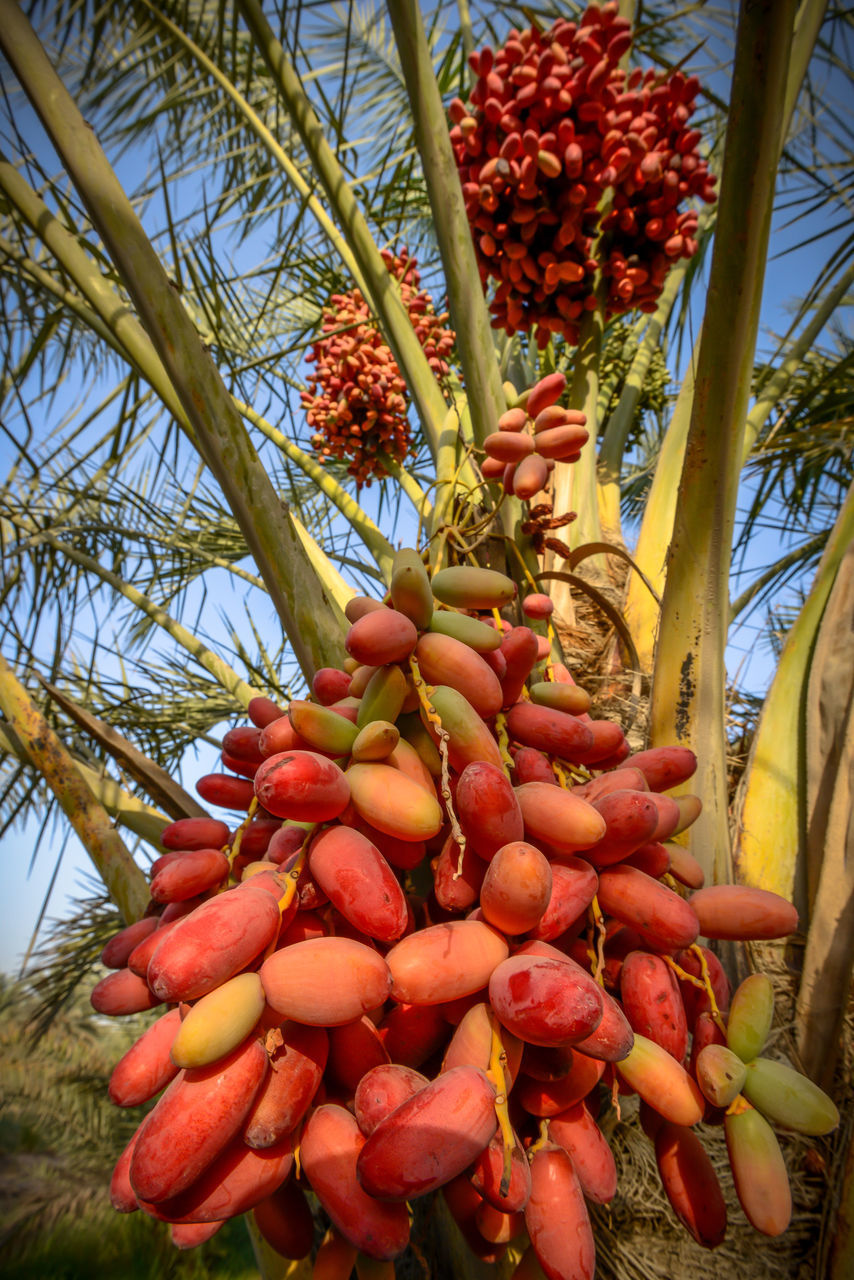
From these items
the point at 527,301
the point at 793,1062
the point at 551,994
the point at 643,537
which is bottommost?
the point at 793,1062

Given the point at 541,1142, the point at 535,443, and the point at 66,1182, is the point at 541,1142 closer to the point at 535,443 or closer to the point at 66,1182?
the point at 535,443

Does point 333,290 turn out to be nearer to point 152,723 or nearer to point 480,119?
point 480,119

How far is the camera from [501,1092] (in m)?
0.46

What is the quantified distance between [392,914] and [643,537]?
1.28m

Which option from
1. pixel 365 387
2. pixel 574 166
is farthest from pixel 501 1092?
pixel 365 387

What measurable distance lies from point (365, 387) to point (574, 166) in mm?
974

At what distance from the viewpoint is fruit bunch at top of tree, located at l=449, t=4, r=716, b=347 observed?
1583 mm

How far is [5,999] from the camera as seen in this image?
1.99 meters

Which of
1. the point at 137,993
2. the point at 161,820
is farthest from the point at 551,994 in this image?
the point at 161,820

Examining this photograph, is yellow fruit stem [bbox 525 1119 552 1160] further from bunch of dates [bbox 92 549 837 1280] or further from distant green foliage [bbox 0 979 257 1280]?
→ distant green foliage [bbox 0 979 257 1280]

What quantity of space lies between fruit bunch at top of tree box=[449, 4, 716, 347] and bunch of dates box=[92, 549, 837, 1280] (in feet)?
4.37

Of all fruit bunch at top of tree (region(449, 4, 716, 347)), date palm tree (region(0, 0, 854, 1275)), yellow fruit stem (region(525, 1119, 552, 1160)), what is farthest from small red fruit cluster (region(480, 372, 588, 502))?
fruit bunch at top of tree (region(449, 4, 716, 347))

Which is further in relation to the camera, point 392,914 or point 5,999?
point 5,999

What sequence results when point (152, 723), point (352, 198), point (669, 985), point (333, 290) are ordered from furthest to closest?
1. point (333, 290)
2. point (152, 723)
3. point (352, 198)
4. point (669, 985)
